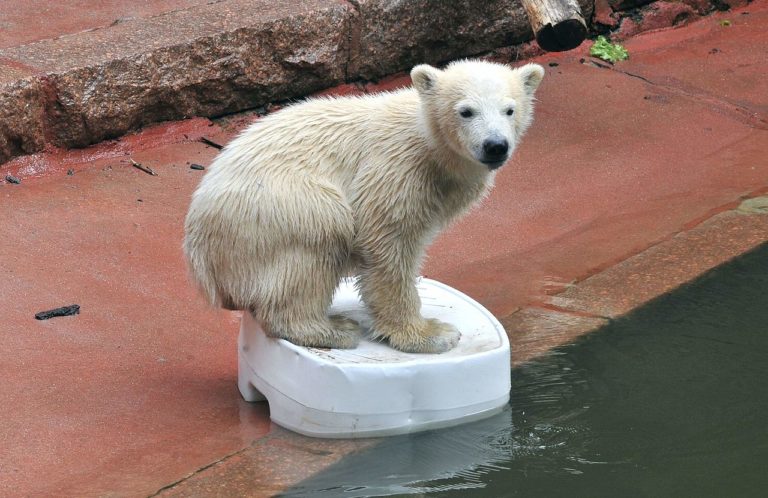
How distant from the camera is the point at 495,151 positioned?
340 cm

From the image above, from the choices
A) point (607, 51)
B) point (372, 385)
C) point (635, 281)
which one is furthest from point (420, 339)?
point (607, 51)

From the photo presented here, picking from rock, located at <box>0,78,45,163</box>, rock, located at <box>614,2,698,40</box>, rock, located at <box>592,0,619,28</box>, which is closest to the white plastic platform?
rock, located at <box>0,78,45,163</box>

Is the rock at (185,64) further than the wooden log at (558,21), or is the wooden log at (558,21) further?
the rock at (185,64)

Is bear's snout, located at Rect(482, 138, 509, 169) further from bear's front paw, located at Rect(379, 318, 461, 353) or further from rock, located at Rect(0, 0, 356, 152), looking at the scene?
rock, located at Rect(0, 0, 356, 152)

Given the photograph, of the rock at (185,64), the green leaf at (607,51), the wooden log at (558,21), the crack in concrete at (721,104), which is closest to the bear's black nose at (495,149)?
the wooden log at (558,21)

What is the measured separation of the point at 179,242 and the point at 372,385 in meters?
1.78

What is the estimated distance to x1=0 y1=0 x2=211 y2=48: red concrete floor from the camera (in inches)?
240

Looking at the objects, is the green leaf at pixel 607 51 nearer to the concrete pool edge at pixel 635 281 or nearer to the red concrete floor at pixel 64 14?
the concrete pool edge at pixel 635 281

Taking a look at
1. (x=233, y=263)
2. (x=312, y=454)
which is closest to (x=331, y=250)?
(x=233, y=263)

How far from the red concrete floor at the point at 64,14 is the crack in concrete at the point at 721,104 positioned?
113 inches

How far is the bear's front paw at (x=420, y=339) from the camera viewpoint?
12.3ft

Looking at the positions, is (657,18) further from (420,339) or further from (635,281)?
(420,339)

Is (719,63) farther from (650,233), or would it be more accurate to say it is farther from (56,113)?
(56,113)

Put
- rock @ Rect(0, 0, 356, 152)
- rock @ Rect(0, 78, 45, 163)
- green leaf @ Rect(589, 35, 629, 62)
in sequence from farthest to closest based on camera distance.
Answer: green leaf @ Rect(589, 35, 629, 62), rock @ Rect(0, 0, 356, 152), rock @ Rect(0, 78, 45, 163)
